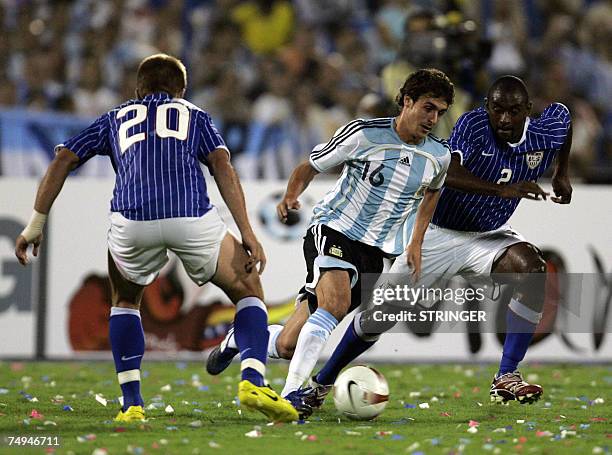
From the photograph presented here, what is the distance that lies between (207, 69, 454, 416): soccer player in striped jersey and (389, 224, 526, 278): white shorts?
793 mm

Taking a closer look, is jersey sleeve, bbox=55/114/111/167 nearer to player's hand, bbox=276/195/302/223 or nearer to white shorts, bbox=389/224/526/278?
player's hand, bbox=276/195/302/223

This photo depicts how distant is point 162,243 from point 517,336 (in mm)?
2689

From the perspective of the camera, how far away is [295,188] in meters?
6.34

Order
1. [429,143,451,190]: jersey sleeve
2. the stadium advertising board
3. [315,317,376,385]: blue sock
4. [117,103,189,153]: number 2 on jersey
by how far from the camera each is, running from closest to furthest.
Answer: [117,103,189,153]: number 2 on jersey, [429,143,451,190]: jersey sleeve, [315,317,376,385]: blue sock, the stadium advertising board

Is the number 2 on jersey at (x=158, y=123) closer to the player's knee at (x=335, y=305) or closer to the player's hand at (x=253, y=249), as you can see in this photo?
the player's hand at (x=253, y=249)

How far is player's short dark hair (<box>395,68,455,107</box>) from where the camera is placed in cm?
637

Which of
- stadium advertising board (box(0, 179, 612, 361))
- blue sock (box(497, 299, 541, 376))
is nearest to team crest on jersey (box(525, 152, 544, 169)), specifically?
blue sock (box(497, 299, 541, 376))

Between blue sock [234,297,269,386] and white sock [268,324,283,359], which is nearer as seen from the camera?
blue sock [234,297,269,386]

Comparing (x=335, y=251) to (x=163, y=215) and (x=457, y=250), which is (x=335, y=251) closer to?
(x=163, y=215)

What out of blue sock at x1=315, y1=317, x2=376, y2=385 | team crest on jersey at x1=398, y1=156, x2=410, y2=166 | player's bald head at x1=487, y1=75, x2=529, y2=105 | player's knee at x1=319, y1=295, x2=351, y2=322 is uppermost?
player's bald head at x1=487, y1=75, x2=529, y2=105

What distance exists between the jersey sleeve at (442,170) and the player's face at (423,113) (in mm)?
256

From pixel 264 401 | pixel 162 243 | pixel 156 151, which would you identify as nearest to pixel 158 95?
pixel 156 151

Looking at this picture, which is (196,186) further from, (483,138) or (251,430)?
(483,138)

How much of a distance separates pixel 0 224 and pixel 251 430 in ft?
15.3
